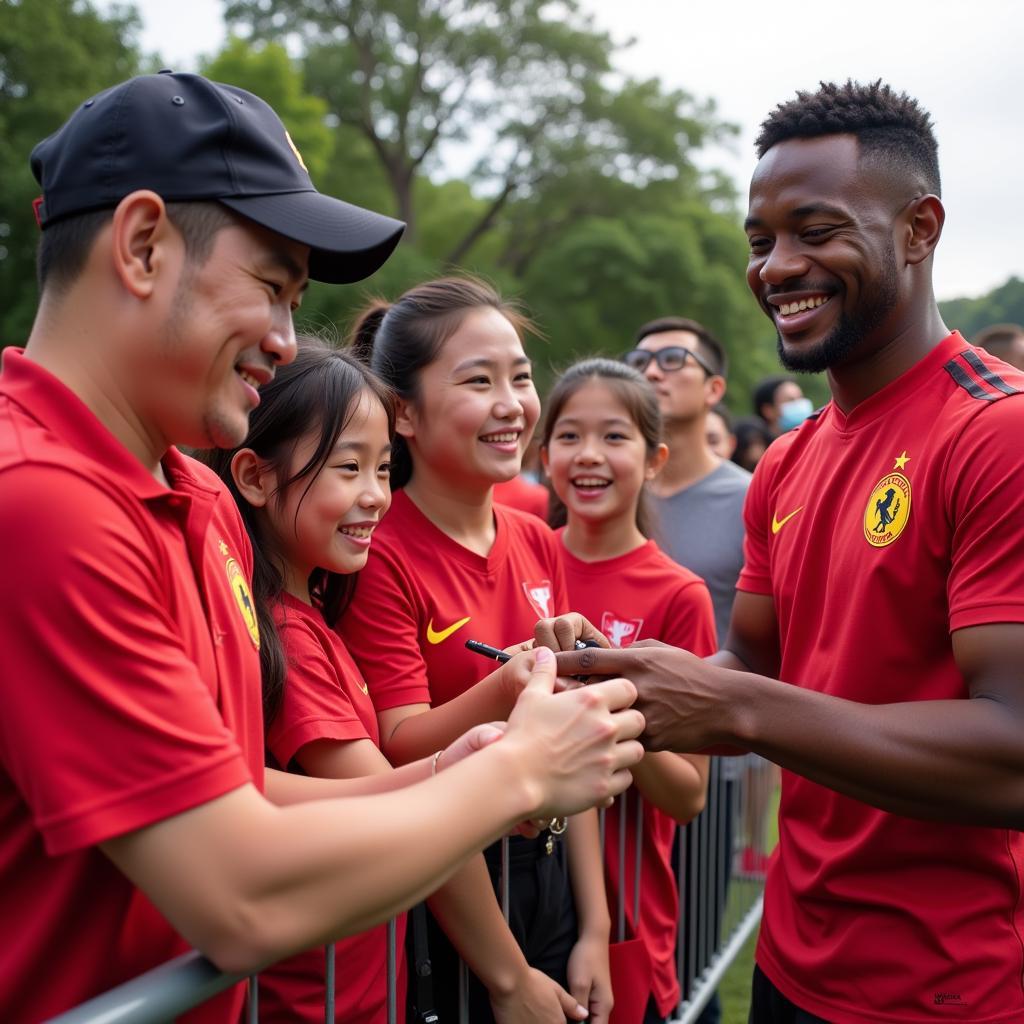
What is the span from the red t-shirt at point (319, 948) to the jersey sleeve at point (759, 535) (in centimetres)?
118

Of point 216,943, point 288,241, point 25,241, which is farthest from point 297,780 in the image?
point 25,241

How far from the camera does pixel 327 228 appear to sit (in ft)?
5.50

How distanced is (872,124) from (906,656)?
50.0 inches

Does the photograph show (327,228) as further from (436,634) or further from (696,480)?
(696,480)

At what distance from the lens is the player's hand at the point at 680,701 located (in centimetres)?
228

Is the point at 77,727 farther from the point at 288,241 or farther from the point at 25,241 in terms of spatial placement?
the point at 25,241

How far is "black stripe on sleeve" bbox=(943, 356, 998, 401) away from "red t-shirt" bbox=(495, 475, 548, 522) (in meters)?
2.64

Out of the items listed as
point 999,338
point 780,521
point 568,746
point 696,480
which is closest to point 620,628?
point 780,521

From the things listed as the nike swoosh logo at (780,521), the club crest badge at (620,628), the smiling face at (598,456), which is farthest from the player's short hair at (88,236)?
the smiling face at (598,456)

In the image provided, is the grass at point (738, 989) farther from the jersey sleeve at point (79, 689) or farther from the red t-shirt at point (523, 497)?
the jersey sleeve at point (79, 689)

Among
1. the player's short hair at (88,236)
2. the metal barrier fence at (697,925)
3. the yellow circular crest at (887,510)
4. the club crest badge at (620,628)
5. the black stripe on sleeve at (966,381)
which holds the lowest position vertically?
the metal barrier fence at (697,925)

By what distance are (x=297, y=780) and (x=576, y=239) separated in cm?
2834

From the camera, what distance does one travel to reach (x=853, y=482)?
2.45m

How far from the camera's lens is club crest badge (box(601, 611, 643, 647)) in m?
3.37
